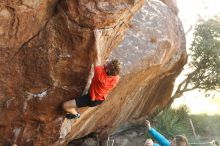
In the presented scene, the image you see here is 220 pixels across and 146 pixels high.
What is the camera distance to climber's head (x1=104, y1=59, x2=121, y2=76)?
9016 mm

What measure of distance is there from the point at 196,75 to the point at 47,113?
1287 centimetres

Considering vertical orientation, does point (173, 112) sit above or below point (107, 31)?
below

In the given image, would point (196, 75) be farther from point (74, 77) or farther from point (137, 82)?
point (74, 77)

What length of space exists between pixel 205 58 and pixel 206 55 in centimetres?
22

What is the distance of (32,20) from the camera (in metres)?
9.55

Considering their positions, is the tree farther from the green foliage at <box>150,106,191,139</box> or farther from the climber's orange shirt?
the climber's orange shirt

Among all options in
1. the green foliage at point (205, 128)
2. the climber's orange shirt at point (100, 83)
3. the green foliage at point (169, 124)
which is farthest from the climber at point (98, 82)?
the green foliage at point (205, 128)

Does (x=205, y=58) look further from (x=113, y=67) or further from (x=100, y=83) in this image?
(x=113, y=67)

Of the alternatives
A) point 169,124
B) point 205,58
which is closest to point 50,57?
point 169,124

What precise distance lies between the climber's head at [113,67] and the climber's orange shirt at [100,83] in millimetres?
146

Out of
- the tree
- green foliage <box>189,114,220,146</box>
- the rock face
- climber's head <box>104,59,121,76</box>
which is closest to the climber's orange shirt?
climber's head <box>104,59,121,76</box>

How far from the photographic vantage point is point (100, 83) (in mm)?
9469

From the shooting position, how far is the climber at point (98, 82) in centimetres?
918

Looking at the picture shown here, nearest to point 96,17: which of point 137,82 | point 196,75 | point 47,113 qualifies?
point 47,113
